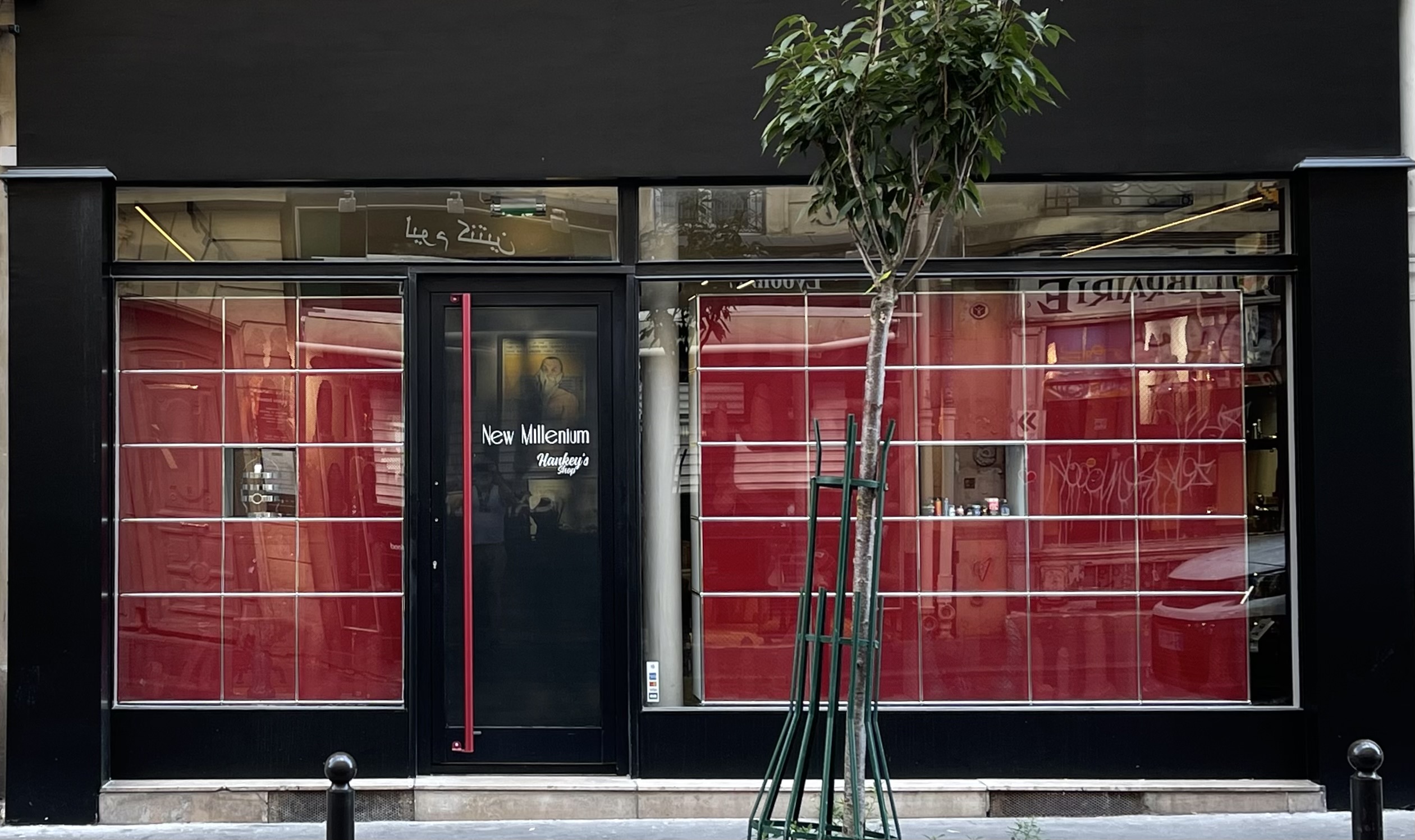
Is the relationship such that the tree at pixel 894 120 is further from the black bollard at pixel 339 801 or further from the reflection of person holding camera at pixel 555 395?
the reflection of person holding camera at pixel 555 395

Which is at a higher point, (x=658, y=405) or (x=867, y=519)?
(x=658, y=405)

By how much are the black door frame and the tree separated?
251 centimetres

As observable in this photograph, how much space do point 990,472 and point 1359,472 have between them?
2032mm

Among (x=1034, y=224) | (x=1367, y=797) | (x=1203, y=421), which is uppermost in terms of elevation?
(x=1034, y=224)

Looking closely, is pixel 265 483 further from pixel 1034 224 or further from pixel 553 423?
A: pixel 1034 224

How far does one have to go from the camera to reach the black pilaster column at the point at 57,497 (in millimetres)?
7652

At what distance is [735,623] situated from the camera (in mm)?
8133

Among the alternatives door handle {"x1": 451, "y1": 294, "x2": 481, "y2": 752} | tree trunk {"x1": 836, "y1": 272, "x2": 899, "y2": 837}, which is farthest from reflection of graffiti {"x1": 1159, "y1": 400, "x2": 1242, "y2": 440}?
door handle {"x1": 451, "y1": 294, "x2": 481, "y2": 752}

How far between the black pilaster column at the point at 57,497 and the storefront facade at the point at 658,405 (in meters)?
0.03

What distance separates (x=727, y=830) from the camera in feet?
24.7

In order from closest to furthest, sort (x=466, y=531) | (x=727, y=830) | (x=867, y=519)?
(x=867, y=519) → (x=727, y=830) → (x=466, y=531)

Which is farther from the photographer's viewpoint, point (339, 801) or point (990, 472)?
point (990, 472)

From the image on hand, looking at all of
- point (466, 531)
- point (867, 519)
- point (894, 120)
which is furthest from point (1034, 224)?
point (466, 531)

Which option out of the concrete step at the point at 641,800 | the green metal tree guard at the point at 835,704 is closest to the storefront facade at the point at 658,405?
the concrete step at the point at 641,800
